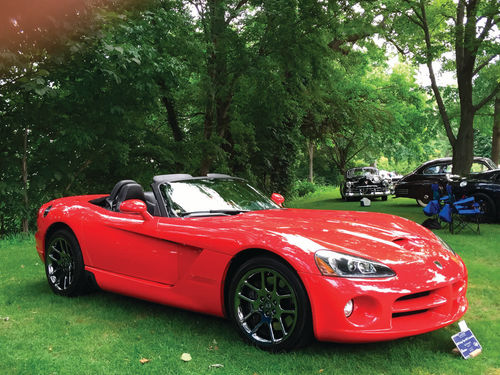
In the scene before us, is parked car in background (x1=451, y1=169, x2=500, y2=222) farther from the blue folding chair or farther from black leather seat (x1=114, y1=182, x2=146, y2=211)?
black leather seat (x1=114, y1=182, x2=146, y2=211)

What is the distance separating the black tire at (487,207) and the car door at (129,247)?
969 cm

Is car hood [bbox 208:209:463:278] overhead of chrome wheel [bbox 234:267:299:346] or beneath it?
overhead

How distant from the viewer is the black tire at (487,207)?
1166cm

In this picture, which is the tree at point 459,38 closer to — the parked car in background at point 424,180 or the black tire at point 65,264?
the parked car in background at point 424,180

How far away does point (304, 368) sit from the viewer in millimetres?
3299

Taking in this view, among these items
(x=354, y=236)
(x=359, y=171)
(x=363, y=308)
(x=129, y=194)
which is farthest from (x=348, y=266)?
(x=359, y=171)

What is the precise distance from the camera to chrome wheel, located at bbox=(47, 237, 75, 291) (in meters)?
5.20

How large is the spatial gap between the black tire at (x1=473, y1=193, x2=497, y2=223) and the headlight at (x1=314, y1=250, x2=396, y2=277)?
375 inches

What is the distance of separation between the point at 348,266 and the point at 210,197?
70.6 inches

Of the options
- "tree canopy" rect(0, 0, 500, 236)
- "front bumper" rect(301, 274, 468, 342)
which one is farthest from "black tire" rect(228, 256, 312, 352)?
"tree canopy" rect(0, 0, 500, 236)

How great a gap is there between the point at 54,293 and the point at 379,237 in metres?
3.53

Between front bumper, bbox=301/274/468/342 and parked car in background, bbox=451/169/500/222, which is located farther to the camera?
parked car in background, bbox=451/169/500/222

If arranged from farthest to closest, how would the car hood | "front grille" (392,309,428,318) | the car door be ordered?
the car door < the car hood < "front grille" (392,309,428,318)

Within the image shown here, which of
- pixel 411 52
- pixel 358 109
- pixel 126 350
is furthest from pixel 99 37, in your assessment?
pixel 358 109
